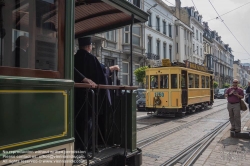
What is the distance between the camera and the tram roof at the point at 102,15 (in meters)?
3.43

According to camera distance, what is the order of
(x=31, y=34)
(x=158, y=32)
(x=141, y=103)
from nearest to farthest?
(x=31, y=34) < (x=141, y=103) < (x=158, y=32)

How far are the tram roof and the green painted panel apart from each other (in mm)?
1420

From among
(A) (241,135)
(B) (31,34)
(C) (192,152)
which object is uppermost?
(B) (31,34)

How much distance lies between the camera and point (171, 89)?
13578 mm

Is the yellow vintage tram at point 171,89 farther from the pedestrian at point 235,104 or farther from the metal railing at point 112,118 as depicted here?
the metal railing at point 112,118

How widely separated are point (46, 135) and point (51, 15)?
109cm

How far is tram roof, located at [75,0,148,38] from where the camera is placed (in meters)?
3.43

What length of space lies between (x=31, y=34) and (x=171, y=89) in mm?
11724

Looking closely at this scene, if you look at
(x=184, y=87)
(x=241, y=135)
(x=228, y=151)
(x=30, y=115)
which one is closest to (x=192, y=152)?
(x=228, y=151)

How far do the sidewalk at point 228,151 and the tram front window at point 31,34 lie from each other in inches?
159

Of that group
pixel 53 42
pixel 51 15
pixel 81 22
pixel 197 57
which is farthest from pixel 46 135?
pixel 197 57

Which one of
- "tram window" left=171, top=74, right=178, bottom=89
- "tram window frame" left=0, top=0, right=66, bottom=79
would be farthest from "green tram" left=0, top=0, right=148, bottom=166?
"tram window" left=171, top=74, right=178, bottom=89

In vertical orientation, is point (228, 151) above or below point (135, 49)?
below

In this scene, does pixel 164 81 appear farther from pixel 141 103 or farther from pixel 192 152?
pixel 192 152
